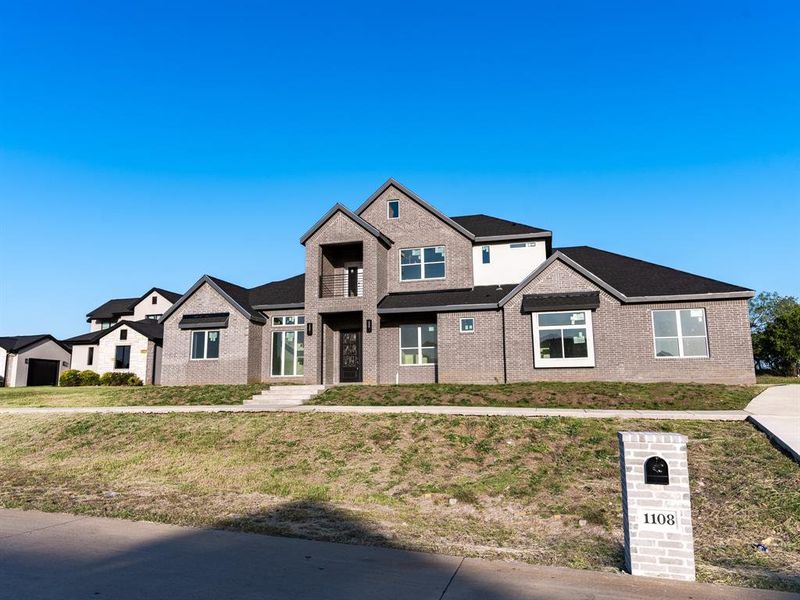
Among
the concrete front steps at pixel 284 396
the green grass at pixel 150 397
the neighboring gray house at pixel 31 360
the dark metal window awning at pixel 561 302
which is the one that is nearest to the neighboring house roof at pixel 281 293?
the green grass at pixel 150 397

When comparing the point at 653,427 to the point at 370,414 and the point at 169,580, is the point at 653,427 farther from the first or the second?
the point at 169,580

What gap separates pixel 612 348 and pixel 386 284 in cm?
967

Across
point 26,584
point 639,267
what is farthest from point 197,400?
point 639,267

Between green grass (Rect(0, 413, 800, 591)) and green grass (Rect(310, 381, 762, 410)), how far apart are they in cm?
336

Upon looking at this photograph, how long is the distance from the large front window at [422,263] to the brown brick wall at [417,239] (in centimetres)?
19

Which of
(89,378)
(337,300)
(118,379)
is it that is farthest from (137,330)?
(337,300)

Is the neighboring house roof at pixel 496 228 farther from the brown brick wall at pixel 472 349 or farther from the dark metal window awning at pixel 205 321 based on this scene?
the dark metal window awning at pixel 205 321

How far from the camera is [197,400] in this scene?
17.9m

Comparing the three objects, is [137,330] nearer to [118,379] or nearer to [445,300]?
[118,379]

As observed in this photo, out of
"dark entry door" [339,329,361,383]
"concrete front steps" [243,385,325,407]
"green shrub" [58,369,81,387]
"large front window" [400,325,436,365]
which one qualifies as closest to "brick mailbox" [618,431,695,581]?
"concrete front steps" [243,385,325,407]

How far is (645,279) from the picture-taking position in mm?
20359

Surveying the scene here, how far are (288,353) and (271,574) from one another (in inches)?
763

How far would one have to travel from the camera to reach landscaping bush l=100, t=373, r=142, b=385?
30.4 m

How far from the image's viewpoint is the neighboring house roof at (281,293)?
23.8 meters
